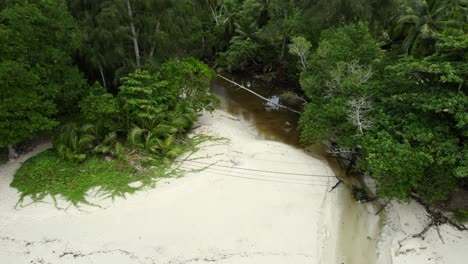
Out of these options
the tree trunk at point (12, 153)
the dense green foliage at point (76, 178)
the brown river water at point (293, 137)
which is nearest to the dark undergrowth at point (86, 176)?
the dense green foliage at point (76, 178)

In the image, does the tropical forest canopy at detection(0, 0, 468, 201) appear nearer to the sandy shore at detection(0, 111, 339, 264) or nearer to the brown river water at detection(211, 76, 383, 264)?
the brown river water at detection(211, 76, 383, 264)

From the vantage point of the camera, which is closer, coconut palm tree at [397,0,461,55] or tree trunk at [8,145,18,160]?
tree trunk at [8,145,18,160]

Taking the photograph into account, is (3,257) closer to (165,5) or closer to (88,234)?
(88,234)

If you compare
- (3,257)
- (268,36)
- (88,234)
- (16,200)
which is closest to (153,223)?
(88,234)

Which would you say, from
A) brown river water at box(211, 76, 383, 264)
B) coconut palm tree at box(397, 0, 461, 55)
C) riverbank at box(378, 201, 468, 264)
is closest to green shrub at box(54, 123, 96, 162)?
brown river water at box(211, 76, 383, 264)

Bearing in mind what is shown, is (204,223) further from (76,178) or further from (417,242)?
(417,242)

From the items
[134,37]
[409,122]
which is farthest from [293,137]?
[134,37]
